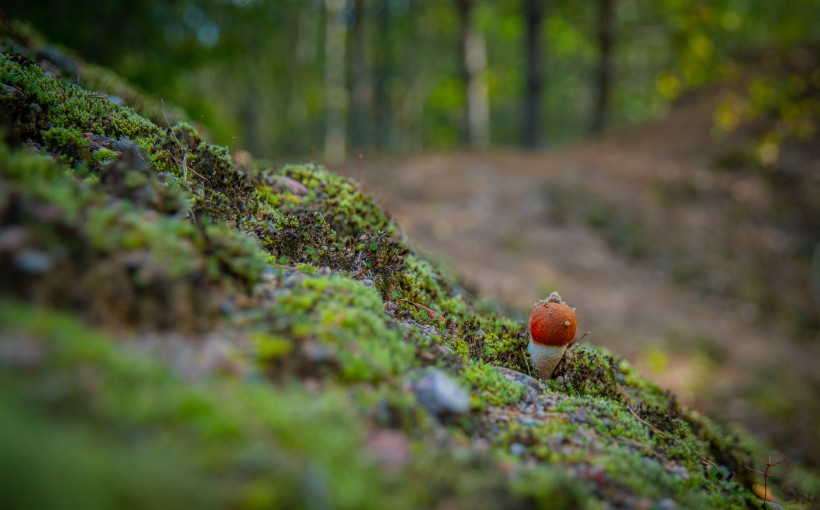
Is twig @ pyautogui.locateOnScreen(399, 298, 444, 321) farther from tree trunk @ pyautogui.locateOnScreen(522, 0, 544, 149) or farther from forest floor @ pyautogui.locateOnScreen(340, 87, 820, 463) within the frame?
tree trunk @ pyautogui.locateOnScreen(522, 0, 544, 149)

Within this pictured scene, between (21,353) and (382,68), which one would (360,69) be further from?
(21,353)

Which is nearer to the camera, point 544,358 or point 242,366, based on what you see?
point 242,366

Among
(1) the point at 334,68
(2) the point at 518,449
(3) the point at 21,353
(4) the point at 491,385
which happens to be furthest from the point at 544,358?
(1) the point at 334,68

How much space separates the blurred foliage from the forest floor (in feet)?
8.09

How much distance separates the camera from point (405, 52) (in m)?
29.1

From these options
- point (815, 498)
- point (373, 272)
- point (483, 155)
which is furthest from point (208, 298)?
point (483, 155)

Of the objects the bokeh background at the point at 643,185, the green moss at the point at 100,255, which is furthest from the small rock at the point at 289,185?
the green moss at the point at 100,255

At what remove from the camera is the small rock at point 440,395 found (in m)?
2.32

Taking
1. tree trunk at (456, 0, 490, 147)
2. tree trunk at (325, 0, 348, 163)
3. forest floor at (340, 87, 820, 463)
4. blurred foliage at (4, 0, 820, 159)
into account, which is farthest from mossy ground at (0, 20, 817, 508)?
tree trunk at (325, 0, 348, 163)

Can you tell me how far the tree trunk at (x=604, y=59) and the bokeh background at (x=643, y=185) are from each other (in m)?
0.06

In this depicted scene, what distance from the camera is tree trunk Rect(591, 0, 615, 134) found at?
16.9 m

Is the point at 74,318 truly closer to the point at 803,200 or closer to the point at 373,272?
the point at 373,272

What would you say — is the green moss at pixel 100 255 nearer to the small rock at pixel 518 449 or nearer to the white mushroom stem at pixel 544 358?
the small rock at pixel 518 449

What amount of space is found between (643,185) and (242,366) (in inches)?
522
